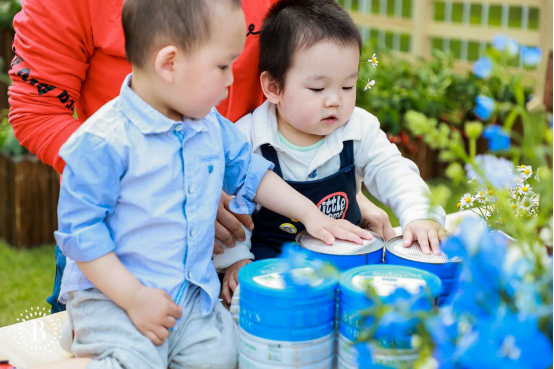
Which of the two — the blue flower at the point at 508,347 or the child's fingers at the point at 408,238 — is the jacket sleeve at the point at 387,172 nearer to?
the child's fingers at the point at 408,238

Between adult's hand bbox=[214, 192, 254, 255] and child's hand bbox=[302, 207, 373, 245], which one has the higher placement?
child's hand bbox=[302, 207, 373, 245]

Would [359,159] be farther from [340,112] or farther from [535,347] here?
[535,347]

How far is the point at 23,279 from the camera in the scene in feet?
11.4

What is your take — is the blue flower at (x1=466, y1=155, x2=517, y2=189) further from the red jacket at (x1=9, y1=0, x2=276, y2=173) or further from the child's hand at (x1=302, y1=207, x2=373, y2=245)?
the red jacket at (x1=9, y1=0, x2=276, y2=173)

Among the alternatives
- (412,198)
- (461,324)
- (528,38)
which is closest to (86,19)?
(412,198)

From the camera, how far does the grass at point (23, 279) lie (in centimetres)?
318

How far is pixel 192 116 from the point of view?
1257 millimetres

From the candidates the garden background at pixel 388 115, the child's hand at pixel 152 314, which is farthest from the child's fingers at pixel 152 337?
the garden background at pixel 388 115

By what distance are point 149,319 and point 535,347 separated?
0.71 m

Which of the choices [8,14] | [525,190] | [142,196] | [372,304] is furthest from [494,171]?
[8,14]

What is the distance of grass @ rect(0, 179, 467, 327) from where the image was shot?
10.5 ft

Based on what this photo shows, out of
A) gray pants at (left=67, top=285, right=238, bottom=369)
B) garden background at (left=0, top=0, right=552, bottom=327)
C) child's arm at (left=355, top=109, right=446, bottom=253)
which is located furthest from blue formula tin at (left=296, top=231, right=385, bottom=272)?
garden background at (left=0, top=0, right=552, bottom=327)

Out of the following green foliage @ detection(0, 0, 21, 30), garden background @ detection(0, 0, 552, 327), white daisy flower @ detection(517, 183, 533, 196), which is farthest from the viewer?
green foliage @ detection(0, 0, 21, 30)

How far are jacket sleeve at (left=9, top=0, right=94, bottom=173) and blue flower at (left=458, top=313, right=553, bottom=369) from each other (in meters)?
1.21
